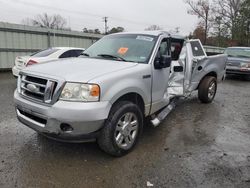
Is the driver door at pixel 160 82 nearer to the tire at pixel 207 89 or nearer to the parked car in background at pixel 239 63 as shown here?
the tire at pixel 207 89

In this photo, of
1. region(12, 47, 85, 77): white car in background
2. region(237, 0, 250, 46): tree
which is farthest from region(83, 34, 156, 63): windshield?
region(237, 0, 250, 46): tree

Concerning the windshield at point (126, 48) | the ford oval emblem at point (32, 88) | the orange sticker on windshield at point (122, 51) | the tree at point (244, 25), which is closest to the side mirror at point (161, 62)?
the windshield at point (126, 48)

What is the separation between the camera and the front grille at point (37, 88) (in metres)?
2.94

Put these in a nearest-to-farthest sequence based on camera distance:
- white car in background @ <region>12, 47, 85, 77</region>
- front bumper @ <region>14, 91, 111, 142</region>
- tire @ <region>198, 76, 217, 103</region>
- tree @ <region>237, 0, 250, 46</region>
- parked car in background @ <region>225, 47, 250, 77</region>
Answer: front bumper @ <region>14, 91, 111, 142</region>, tire @ <region>198, 76, 217, 103</region>, white car in background @ <region>12, 47, 85, 77</region>, parked car in background @ <region>225, 47, 250, 77</region>, tree @ <region>237, 0, 250, 46</region>

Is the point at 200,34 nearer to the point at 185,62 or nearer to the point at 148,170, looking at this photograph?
the point at 185,62

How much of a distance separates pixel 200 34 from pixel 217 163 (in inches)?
1795

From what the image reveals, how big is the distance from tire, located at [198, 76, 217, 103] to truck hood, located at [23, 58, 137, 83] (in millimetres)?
3446

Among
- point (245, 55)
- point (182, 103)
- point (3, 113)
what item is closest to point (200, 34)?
point (245, 55)

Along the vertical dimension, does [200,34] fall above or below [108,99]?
above

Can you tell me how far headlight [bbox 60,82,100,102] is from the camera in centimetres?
288

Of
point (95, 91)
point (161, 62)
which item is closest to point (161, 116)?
point (161, 62)

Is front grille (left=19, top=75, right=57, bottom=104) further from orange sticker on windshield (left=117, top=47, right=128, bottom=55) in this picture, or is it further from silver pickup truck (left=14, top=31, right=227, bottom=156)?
orange sticker on windshield (left=117, top=47, right=128, bottom=55)

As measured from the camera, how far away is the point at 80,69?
128 inches

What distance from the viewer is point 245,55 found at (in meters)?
12.1
